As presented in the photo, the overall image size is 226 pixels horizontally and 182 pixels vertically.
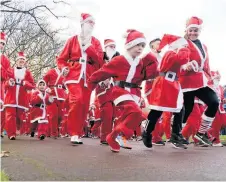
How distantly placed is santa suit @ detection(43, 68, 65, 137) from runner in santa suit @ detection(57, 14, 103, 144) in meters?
4.47

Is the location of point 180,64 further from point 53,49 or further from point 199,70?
point 53,49

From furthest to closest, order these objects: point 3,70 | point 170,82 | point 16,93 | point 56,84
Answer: point 56,84, point 16,93, point 3,70, point 170,82

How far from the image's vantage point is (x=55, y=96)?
12297mm

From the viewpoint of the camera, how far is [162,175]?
13.1 ft

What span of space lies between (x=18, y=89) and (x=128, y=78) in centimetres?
432

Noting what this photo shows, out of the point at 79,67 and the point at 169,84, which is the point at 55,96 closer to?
the point at 79,67

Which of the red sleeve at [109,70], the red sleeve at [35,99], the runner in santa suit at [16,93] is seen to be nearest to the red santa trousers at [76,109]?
the red sleeve at [109,70]

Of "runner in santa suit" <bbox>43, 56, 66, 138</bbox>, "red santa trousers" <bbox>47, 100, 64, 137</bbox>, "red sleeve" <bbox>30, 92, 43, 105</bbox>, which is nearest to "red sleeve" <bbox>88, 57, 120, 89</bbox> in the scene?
"red sleeve" <bbox>30, 92, 43, 105</bbox>

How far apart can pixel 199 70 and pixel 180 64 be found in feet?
2.68

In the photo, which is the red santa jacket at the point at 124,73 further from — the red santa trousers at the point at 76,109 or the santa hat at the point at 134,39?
the red santa trousers at the point at 76,109

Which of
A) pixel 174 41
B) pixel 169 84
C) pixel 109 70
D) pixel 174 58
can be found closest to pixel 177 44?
pixel 174 41

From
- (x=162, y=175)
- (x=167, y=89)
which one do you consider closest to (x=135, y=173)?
(x=162, y=175)

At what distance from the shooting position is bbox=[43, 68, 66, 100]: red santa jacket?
12328 mm

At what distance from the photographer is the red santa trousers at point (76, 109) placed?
731 cm
